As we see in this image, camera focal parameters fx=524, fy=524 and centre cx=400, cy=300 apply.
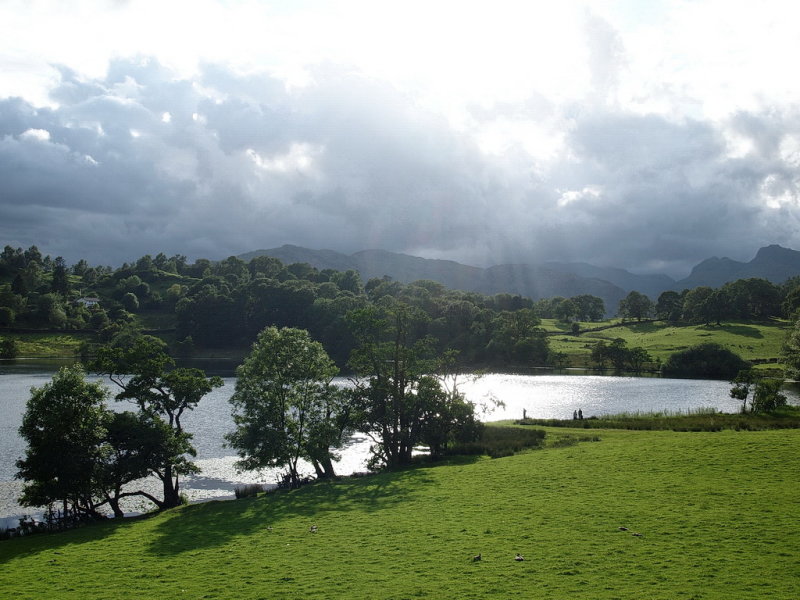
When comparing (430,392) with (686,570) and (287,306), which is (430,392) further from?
(287,306)

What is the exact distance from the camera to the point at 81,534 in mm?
33000

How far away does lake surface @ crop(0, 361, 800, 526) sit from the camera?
53344 mm

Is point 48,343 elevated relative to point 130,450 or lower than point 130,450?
elevated

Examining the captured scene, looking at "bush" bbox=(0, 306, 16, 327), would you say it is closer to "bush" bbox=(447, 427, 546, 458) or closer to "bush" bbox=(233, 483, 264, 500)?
"bush" bbox=(233, 483, 264, 500)

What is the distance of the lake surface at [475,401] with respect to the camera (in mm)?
53344

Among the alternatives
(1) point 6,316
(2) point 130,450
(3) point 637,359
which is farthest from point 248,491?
(1) point 6,316

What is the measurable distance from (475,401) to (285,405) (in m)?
61.2

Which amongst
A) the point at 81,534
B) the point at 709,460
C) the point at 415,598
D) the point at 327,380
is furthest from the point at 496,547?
the point at 327,380

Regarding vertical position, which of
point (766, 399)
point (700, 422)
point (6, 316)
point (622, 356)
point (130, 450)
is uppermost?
point (6, 316)

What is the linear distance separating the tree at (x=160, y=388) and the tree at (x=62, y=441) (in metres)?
3.96

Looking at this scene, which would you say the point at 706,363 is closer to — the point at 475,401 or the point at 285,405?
the point at 475,401

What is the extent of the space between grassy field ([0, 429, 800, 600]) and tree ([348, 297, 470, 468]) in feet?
36.8

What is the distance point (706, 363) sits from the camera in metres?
135

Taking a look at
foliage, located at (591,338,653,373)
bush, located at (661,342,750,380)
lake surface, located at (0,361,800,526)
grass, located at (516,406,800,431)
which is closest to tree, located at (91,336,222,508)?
lake surface, located at (0,361,800,526)
